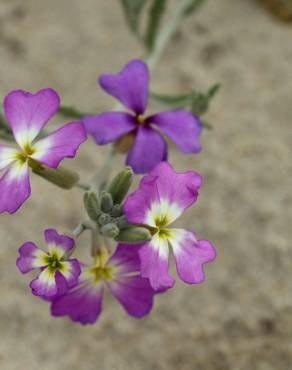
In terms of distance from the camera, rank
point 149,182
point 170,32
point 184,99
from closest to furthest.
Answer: point 149,182 → point 184,99 → point 170,32

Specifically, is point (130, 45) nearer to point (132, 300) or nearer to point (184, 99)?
point (184, 99)

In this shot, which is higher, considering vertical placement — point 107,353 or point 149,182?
point 149,182

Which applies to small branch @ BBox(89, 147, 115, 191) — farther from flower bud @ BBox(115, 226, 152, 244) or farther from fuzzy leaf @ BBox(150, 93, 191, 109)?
fuzzy leaf @ BBox(150, 93, 191, 109)

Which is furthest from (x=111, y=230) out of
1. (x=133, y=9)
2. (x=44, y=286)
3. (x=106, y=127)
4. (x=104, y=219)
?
(x=133, y=9)

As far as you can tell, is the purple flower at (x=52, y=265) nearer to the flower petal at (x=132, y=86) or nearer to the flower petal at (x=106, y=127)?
the flower petal at (x=106, y=127)

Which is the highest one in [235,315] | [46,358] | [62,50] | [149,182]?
[149,182]

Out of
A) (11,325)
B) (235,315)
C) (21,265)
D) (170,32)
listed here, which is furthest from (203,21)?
(21,265)

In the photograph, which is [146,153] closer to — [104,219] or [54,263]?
[104,219]
